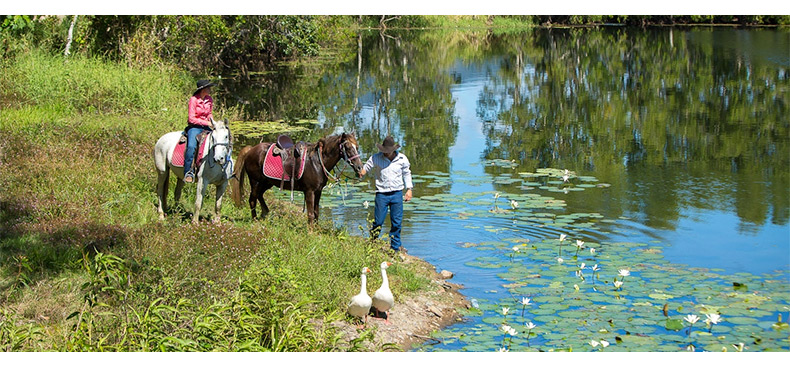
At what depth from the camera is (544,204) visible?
15.0 metres

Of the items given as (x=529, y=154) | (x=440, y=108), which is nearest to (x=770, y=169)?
(x=529, y=154)

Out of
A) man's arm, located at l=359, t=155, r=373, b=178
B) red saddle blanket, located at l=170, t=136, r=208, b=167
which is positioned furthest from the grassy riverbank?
man's arm, located at l=359, t=155, r=373, b=178

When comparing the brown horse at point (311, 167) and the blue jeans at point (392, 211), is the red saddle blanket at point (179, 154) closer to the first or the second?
the brown horse at point (311, 167)

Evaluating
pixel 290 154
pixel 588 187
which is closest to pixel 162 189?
pixel 290 154

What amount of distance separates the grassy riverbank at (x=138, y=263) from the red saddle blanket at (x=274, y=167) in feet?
2.03

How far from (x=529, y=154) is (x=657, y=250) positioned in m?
8.57

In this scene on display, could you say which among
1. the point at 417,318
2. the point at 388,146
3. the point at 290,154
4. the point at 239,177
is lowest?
the point at 417,318

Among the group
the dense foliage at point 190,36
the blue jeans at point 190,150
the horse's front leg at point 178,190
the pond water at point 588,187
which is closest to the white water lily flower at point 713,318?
the pond water at point 588,187

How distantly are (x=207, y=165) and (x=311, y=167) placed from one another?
1507 millimetres

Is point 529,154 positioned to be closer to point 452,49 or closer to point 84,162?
point 84,162

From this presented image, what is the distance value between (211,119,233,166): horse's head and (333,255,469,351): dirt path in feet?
10.8

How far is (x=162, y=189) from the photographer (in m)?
12.5

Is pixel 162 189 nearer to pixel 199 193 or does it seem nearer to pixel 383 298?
pixel 199 193

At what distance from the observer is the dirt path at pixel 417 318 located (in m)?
8.69
